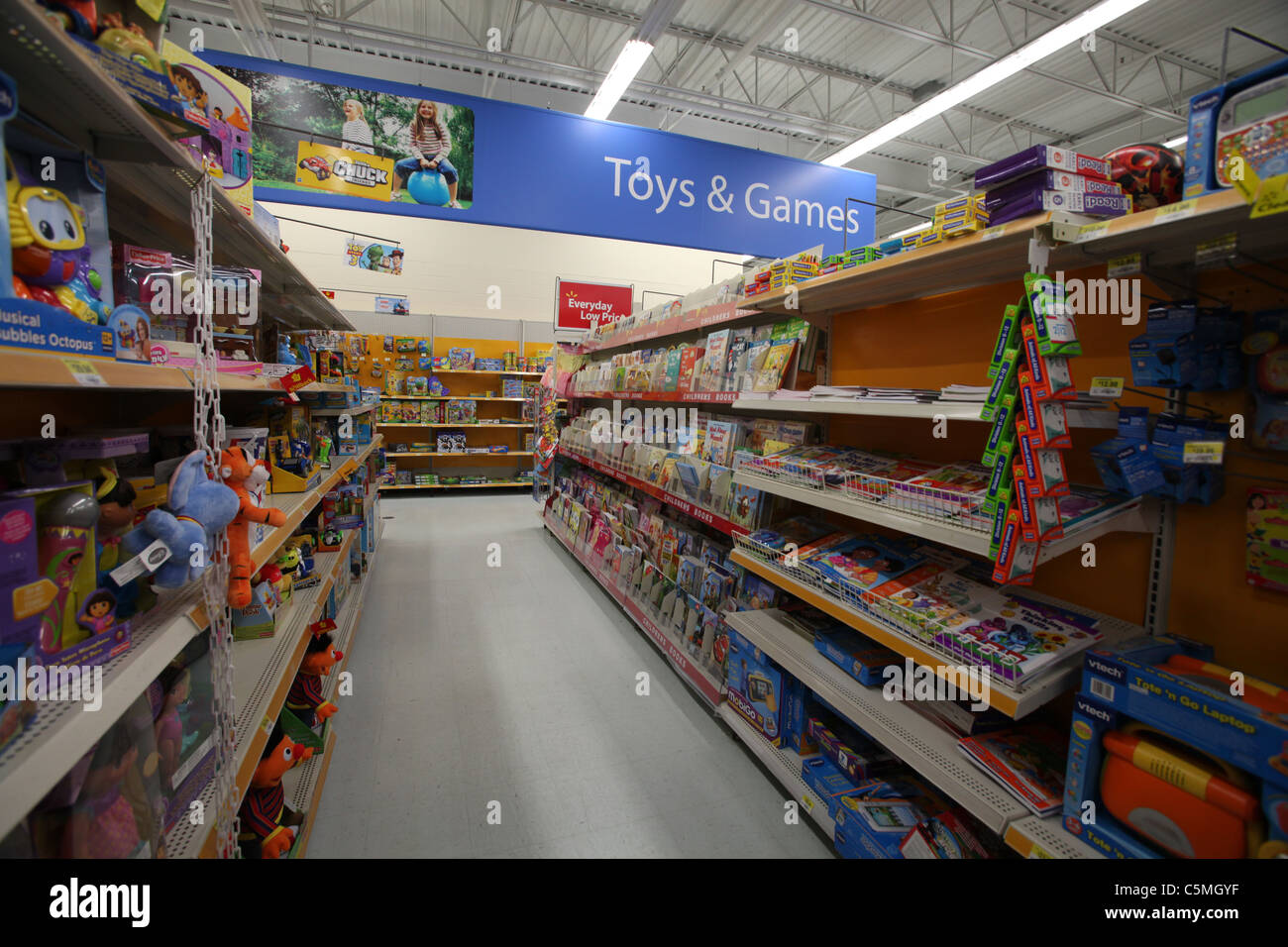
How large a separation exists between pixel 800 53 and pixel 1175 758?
8.52 m

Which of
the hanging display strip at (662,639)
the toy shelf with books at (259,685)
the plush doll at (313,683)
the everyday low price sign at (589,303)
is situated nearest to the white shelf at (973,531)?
the hanging display strip at (662,639)

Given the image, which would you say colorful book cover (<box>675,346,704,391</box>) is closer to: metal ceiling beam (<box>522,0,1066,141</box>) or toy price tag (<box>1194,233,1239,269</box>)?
toy price tag (<box>1194,233,1239,269</box>)

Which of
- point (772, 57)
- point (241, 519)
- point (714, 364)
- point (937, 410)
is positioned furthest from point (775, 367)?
point (772, 57)

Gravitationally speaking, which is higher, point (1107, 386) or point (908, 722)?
point (1107, 386)

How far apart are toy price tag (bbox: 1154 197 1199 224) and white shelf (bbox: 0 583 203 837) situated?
6.52ft

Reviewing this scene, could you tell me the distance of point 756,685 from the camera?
2.39m

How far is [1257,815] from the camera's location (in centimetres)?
103

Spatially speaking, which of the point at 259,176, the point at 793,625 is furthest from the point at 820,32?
the point at 793,625

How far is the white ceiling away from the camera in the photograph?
237 inches

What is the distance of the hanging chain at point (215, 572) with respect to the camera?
1.19 meters

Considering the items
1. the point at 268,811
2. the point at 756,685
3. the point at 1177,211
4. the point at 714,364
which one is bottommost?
the point at 268,811
